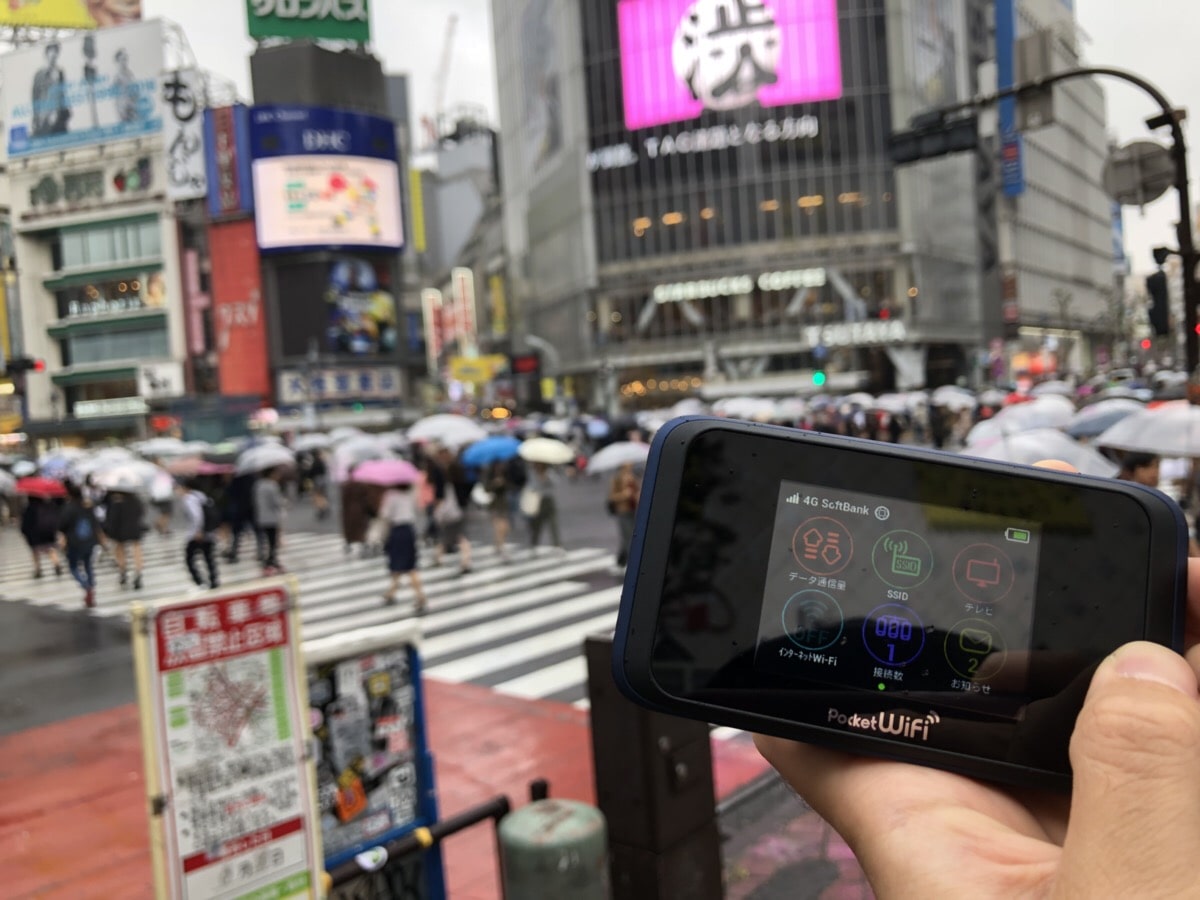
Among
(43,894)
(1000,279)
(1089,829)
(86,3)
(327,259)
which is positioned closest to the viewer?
(1089,829)

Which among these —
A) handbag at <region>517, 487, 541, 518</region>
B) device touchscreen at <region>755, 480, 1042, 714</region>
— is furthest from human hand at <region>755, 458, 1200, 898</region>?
handbag at <region>517, 487, 541, 518</region>

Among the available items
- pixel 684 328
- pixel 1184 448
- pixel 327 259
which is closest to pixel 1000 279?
pixel 684 328

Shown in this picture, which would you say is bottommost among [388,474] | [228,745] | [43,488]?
[228,745]

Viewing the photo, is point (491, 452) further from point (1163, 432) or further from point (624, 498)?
point (1163, 432)

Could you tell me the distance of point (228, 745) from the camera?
126 inches

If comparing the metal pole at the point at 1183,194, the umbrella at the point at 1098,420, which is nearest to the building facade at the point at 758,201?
the umbrella at the point at 1098,420

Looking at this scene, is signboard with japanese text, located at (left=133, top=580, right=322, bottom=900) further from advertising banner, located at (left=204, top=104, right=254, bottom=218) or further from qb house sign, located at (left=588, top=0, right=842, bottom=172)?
advertising banner, located at (left=204, top=104, right=254, bottom=218)

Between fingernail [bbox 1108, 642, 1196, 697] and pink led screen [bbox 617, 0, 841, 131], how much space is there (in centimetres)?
6197

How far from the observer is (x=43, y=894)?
16.0ft

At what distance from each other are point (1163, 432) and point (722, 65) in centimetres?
5552

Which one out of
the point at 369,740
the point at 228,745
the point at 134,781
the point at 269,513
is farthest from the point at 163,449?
the point at 228,745

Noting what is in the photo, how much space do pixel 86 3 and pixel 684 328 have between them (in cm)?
5508

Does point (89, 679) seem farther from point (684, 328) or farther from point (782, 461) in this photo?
point (684, 328)

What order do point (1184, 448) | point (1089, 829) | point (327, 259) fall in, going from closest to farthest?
point (1089, 829), point (1184, 448), point (327, 259)
